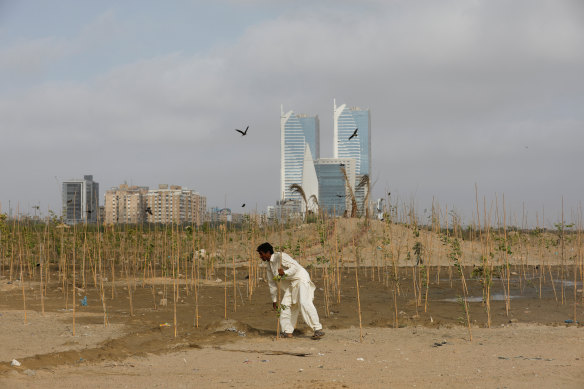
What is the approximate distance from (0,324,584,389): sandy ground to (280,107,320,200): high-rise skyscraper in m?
75.9

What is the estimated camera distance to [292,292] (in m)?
6.52

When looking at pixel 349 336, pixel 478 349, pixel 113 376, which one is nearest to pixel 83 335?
pixel 113 376

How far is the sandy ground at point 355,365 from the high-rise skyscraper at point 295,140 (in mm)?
75901

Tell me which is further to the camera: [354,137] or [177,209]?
[354,137]

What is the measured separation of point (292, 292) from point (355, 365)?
158 cm

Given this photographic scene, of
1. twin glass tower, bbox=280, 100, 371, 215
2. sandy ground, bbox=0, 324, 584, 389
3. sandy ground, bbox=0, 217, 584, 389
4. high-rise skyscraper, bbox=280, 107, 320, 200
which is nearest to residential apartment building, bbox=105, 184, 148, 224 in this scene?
sandy ground, bbox=0, 217, 584, 389

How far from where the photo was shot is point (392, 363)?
16.9 ft

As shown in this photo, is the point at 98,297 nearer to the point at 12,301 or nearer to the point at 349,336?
the point at 12,301

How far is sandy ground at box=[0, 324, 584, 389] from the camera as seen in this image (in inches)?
174

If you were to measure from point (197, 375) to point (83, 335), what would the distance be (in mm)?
2339

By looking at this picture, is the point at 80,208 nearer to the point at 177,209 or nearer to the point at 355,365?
the point at 177,209

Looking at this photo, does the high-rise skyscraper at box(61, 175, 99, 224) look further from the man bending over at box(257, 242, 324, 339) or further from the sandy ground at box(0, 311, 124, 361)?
the man bending over at box(257, 242, 324, 339)

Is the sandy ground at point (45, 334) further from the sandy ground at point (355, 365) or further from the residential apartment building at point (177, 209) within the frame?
the residential apartment building at point (177, 209)

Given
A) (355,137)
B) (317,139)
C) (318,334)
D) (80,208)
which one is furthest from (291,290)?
(317,139)
